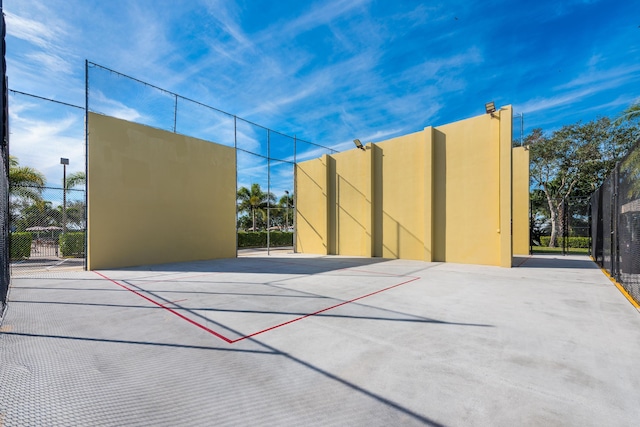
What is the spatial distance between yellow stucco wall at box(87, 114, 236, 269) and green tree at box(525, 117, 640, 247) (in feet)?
65.7

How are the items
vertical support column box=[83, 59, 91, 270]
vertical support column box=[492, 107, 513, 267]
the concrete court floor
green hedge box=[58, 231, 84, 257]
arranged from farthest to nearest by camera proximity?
→ green hedge box=[58, 231, 84, 257], vertical support column box=[492, 107, 513, 267], vertical support column box=[83, 59, 91, 270], the concrete court floor

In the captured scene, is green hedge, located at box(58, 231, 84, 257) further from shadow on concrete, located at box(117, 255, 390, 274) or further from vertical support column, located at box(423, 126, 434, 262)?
vertical support column, located at box(423, 126, 434, 262)

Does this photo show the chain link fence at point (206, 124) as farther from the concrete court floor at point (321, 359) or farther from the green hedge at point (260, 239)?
the concrete court floor at point (321, 359)

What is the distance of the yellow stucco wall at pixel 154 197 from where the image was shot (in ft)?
31.5


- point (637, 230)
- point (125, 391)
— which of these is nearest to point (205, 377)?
point (125, 391)

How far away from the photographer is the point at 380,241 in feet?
43.9

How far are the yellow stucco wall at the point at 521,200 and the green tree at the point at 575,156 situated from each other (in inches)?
236

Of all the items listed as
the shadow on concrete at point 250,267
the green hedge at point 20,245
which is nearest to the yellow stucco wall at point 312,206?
the shadow on concrete at point 250,267

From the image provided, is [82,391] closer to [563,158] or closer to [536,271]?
[536,271]

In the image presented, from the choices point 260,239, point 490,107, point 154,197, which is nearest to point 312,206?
point 260,239

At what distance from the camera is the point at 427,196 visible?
452 inches

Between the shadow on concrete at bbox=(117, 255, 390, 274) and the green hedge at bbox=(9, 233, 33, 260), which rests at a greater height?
the green hedge at bbox=(9, 233, 33, 260)

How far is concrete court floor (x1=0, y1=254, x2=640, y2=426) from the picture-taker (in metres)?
2.04

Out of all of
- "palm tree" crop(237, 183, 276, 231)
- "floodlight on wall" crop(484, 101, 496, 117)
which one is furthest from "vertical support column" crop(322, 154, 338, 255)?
"palm tree" crop(237, 183, 276, 231)
